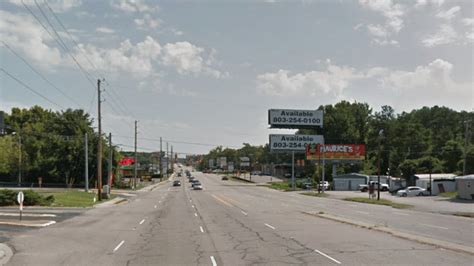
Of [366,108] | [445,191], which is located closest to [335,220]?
[445,191]

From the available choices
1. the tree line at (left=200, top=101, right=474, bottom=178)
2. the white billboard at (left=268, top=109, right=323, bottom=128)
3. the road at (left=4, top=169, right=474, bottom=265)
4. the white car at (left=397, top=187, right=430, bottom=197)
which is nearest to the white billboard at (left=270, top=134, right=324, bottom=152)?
the white billboard at (left=268, top=109, right=323, bottom=128)

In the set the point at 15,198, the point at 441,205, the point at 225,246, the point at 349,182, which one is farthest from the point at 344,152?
the point at 225,246

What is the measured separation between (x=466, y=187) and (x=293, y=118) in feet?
155

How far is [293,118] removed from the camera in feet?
338

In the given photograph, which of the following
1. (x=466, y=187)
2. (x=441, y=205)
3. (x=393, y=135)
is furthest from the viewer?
(x=393, y=135)

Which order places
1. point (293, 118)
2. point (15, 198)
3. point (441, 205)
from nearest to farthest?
1. point (15, 198)
2. point (441, 205)
3. point (293, 118)

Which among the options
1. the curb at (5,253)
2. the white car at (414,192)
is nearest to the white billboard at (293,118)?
the white car at (414,192)

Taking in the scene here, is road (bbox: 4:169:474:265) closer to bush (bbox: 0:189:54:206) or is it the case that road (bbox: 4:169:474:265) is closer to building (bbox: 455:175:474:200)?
bush (bbox: 0:189:54:206)

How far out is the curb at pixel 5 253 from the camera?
1609 centimetres

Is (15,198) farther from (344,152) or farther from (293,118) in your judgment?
(344,152)

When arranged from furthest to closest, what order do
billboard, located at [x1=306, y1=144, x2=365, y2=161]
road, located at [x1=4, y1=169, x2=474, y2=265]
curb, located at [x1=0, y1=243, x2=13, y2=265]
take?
billboard, located at [x1=306, y1=144, x2=365, y2=161] < curb, located at [x1=0, y1=243, x2=13, y2=265] < road, located at [x1=4, y1=169, x2=474, y2=265]

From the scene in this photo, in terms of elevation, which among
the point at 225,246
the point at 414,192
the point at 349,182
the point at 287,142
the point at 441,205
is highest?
the point at 287,142

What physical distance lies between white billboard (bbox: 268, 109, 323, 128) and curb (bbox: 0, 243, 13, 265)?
→ 274ft

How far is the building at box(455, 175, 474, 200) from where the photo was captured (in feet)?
190
